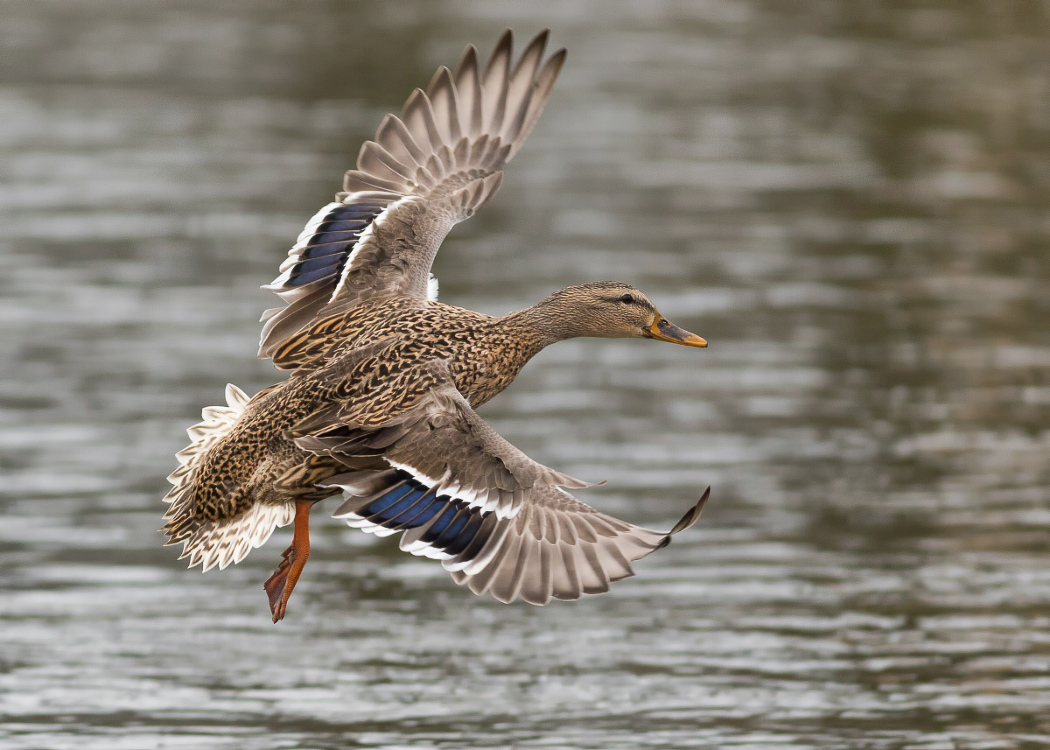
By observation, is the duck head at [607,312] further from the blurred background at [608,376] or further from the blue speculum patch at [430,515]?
the blurred background at [608,376]

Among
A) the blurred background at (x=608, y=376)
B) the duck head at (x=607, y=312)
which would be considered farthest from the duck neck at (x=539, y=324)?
the blurred background at (x=608, y=376)

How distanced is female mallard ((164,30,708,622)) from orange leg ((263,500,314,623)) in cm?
1

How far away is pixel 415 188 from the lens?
27.7 feet

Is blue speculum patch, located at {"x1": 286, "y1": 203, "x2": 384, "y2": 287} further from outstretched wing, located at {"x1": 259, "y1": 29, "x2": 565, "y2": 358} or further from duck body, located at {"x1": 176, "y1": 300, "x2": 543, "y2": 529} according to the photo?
duck body, located at {"x1": 176, "y1": 300, "x2": 543, "y2": 529}

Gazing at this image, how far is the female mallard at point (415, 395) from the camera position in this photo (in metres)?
6.75

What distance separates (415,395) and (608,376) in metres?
8.80

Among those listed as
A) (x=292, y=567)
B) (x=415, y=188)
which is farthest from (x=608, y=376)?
(x=292, y=567)

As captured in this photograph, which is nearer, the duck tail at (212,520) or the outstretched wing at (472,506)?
the outstretched wing at (472,506)

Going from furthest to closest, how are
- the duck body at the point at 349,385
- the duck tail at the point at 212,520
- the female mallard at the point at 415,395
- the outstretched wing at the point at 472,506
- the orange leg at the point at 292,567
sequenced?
1. the duck tail at the point at 212,520
2. the orange leg at the point at 292,567
3. the duck body at the point at 349,385
4. the female mallard at the point at 415,395
5. the outstretched wing at the point at 472,506

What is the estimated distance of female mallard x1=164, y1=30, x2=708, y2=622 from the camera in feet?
22.2

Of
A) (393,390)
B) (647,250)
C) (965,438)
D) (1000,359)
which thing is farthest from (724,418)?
(393,390)

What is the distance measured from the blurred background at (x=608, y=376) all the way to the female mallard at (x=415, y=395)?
2372 mm

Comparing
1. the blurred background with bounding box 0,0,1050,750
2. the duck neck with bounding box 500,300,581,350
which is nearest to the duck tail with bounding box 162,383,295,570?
the duck neck with bounding box 500,300,581,350

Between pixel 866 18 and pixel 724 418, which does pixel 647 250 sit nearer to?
pixel 724 418
